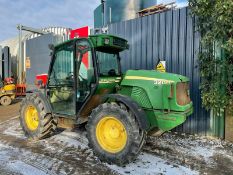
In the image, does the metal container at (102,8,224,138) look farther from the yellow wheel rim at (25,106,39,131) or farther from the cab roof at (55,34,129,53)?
the yellow wheel rim at (25,106,39,131)

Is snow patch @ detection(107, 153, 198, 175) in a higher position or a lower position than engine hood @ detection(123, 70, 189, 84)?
lower

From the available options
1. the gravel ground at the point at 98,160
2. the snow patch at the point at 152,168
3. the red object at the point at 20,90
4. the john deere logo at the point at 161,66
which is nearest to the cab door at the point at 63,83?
the gravel ground at the point at 98,160

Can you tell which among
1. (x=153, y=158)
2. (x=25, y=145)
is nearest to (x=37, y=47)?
(x=25, y=145)

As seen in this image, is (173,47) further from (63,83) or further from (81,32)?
(81,32)

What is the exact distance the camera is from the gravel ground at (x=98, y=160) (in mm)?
4262

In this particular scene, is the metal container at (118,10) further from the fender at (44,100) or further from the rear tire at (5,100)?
the rear tire at (5,100)

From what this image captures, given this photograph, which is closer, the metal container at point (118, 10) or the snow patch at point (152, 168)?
the snow patch at point (152, 168)

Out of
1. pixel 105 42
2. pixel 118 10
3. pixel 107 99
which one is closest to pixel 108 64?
pixel 105 42

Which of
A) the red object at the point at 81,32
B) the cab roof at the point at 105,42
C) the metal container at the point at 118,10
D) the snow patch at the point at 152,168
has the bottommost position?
the snow patch at the point at 152,168

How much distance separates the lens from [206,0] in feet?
17.4

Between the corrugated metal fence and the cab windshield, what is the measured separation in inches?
75.8

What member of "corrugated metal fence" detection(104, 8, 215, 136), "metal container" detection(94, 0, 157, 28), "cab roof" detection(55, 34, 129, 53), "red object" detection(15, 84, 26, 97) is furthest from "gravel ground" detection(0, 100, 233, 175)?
"red object" detection(15, 84, 26, 97)

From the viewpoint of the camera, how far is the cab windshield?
5.06 meters

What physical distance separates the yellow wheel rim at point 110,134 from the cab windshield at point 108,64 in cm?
98
